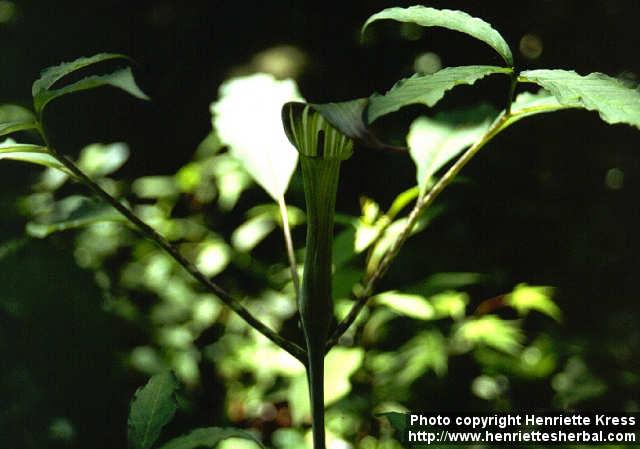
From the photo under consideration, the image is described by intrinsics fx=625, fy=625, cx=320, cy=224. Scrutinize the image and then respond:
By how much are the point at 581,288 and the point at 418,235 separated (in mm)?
683

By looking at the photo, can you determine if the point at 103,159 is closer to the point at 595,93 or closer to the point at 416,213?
the point at 416,213

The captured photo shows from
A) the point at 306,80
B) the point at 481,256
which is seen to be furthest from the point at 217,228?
the point at 481,256

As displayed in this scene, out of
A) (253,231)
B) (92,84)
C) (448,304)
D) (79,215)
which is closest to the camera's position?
(92,84)

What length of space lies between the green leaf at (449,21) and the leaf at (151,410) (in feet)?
1.04

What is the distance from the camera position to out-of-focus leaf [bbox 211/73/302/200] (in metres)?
0.58

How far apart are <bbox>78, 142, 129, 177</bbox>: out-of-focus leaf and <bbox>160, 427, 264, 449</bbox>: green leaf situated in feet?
2.77

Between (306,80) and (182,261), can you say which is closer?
(182,261)

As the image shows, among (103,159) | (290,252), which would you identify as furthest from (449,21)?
(103,159)

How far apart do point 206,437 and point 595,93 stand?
0.35 metres

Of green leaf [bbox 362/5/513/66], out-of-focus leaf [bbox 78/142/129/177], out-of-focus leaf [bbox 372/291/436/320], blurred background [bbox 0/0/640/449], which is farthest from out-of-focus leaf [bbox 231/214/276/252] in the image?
green leaf [bbox 362/5/513/66]

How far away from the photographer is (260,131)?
1.98ft

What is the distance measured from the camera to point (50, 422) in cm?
111

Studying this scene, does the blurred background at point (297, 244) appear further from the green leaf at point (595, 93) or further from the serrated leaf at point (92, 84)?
the green leaf at point (595, 93)

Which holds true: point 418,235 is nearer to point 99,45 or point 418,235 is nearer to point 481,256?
point 481,256
